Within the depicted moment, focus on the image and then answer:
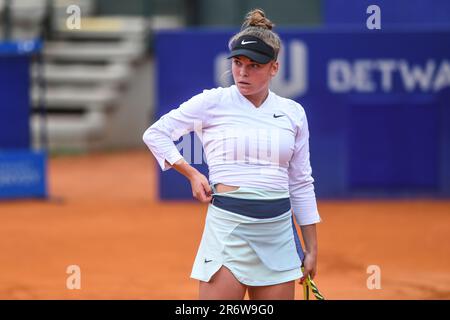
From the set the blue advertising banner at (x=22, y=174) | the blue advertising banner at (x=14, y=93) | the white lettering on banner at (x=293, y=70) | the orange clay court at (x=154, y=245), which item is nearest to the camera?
the orange clay court at (x=154, y=245)

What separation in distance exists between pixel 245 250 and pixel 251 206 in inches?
7.5

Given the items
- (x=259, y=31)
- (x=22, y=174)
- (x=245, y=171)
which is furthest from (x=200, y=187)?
(x=22, y=174)

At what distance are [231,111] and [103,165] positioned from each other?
1251 cm

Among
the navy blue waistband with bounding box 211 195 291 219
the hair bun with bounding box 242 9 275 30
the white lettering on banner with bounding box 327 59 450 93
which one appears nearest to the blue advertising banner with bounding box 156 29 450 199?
the white lettering on banner with bounding box 327 59 450 93

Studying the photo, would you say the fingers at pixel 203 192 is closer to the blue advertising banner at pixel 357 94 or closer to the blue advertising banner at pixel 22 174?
the blue advertising banner at pixel 357 94

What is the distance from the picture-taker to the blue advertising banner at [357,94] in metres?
12.7

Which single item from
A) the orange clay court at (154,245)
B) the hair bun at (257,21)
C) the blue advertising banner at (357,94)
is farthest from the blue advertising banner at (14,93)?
the hair bun at (257,21)

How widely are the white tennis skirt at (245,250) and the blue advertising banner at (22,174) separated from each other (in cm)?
862

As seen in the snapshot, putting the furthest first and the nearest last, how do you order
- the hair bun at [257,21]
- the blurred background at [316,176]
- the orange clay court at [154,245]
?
the blurred background at [316,176]
the orange clay court at [154,245]
the hair bun at [257,21]

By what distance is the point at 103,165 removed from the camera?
663 inches

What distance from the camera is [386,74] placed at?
41.5ft

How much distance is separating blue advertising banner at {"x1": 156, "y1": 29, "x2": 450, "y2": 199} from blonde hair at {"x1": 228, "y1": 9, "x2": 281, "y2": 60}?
314 inches
